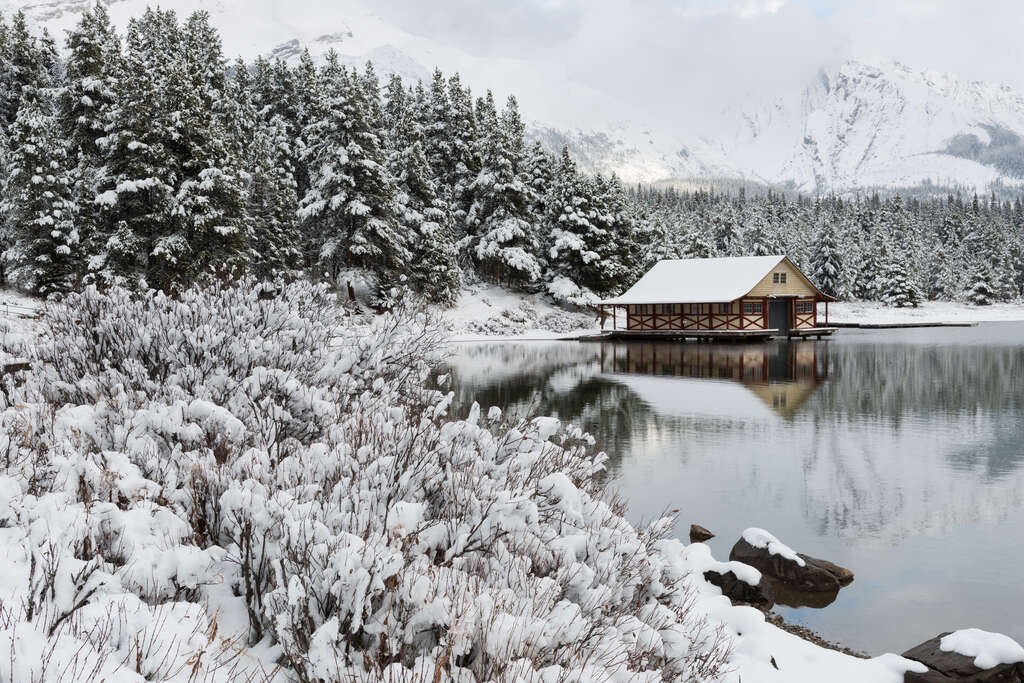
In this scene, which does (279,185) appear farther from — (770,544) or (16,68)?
(770,544)

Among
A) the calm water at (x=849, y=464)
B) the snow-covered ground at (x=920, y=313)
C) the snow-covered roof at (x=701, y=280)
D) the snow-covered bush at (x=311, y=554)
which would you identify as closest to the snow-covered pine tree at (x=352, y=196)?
the snow-covered roof at (x=701, y=280)

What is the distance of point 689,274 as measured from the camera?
152 feet

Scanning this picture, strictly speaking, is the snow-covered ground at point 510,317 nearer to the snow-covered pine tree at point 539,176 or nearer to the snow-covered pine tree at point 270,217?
the snow-covered pine tree at point 539,176

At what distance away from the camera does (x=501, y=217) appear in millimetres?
49469

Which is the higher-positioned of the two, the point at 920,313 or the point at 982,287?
the point at 982,287

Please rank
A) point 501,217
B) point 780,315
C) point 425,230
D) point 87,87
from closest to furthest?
point 87,87 → point 425,230 → point 780,315 → point 501,217

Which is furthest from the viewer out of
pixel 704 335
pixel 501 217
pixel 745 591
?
pixel 501 217

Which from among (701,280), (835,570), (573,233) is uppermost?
(573,233)

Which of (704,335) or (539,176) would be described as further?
(539,176)

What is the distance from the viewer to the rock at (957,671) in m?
4.99

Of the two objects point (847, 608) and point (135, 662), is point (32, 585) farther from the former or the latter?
point (847, 608)

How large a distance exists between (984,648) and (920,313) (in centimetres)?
7353

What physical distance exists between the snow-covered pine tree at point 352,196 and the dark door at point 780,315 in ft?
75.6

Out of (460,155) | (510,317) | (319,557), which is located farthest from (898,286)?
(319,557)
